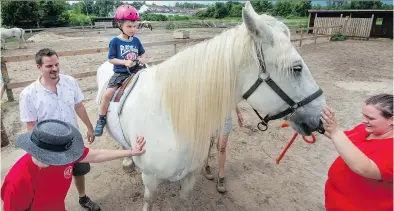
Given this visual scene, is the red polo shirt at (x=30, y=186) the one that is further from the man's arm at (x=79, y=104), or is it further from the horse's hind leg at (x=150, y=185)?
the man's arm at (x=79, y=104)

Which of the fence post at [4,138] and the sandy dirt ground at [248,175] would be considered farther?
the fence post at [4,138]

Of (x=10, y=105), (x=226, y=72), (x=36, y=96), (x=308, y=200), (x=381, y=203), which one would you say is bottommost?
(x=308, y=200)

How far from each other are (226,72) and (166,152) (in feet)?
2.58

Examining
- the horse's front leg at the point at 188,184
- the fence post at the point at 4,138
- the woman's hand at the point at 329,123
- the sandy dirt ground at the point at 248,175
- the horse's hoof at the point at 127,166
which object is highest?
the woman's hand at the point at 329,123

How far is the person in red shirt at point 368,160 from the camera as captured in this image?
4.19 feet

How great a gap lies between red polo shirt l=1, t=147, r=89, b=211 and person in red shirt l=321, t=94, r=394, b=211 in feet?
5.97

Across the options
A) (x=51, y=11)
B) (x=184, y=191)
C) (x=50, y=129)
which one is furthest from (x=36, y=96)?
(x=51, y=11)

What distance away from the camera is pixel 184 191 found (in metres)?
2.51

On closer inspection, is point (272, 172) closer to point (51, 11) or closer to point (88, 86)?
point (88, 86)

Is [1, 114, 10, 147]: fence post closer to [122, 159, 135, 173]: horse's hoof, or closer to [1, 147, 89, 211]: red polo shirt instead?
[122, 159, 135, 173]: horse's hoof

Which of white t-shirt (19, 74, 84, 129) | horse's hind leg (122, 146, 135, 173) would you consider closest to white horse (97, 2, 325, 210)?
white t-shirt (19, 74, 84, 129)

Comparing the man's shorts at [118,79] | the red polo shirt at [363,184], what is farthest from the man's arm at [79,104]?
the red polo shirt at [363,184]

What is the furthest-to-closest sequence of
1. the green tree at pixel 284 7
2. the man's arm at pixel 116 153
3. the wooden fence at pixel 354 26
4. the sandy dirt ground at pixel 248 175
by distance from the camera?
the green tree at pixel 284 7 → the wooden fence at pixel 354 26 → the sandy dirt ground at pixel 248 175 → the man's arm at pixel 116 153

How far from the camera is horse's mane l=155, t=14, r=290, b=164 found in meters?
1.60
